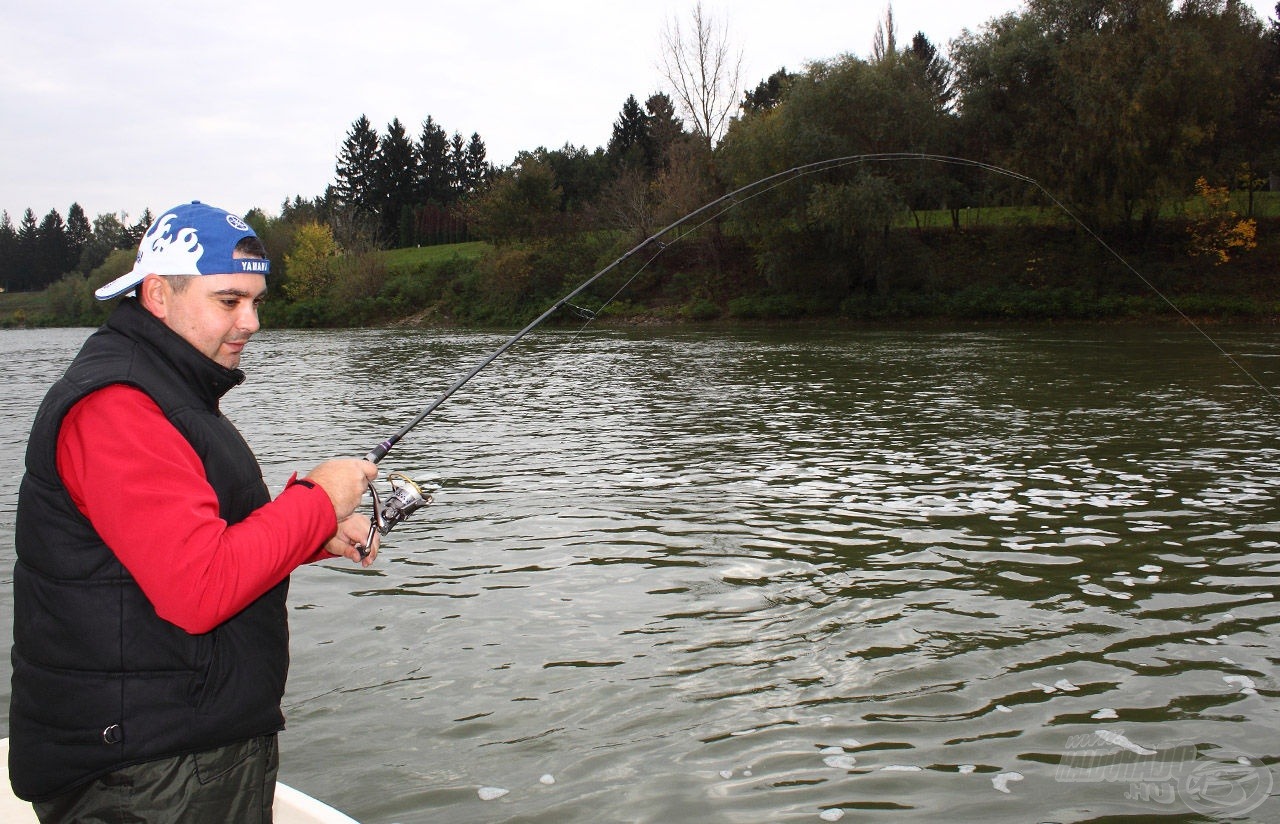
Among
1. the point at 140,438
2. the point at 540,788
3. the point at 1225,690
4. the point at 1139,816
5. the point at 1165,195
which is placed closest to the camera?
the point at 140,438

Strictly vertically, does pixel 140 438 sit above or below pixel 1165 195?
below

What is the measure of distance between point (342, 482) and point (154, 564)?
0.49 meters

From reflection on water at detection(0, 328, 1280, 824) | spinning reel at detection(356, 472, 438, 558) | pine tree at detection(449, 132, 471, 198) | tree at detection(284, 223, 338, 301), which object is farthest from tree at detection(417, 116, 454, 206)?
spinning reel at detection(356, 472, 438, 558)

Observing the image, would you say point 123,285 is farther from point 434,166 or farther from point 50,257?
point 50,257

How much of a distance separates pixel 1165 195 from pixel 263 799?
44324 millimetres

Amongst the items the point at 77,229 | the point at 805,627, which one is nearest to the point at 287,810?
A: the point at 805,627

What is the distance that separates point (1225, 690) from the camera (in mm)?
5543

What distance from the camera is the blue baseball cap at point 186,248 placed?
7.86 feet

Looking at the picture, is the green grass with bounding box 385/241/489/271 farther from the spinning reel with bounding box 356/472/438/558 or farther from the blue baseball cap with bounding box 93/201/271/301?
the blue baseball cap with bounding box 93/201/271/301

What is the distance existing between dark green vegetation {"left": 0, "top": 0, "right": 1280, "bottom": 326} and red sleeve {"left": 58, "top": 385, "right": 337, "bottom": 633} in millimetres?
36181

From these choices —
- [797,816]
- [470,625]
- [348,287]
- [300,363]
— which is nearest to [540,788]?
[797,816]

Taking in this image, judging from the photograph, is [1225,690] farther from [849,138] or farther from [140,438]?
[849,138]

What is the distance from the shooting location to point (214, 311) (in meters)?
2.46

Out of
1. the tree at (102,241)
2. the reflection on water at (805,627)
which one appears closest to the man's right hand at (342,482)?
the reflection on water at (805,627)
